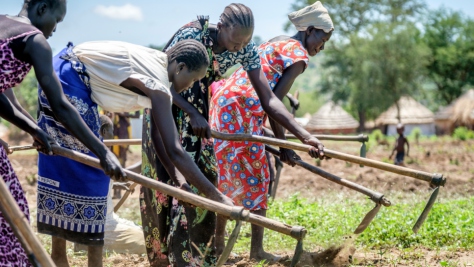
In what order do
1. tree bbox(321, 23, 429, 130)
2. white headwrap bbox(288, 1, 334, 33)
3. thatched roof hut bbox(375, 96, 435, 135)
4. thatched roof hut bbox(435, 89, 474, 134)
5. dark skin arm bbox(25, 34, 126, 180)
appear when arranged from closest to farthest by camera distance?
dark skin arm bbox(25, 34, 126, 180)
white headwrap bbox(288, 1, 334, 33)
thatched roof hut bbox(435, 89, 474, 134)
tree bbox(321, 23, 429, 130)
thatched roof hut bbox(375, 96, 435, 135)

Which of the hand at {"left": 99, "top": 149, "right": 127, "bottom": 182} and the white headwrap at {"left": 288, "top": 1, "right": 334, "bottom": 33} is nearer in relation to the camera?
the hand at {"left": 99, "top": 149, "right": 127, "bottom": 182}

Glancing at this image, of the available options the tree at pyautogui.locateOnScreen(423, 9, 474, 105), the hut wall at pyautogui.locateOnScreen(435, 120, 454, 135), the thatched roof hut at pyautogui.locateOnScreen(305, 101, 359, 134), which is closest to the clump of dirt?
the hut wall at pyautogui.locateOnScreen(435, 120, 454, 135)

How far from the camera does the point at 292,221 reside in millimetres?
6234

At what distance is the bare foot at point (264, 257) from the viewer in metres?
4.95

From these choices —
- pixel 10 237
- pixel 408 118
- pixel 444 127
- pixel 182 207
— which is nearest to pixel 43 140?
pixel 10 237

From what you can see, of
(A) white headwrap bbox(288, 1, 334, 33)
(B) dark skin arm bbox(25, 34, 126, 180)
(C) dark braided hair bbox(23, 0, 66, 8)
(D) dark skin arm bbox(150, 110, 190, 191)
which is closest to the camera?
(B) dark skin arm bbox(25, 34, 126, 180)

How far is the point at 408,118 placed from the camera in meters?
34.3

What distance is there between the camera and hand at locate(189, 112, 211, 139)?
155 inches

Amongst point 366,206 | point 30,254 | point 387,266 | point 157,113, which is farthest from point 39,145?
point 366,206

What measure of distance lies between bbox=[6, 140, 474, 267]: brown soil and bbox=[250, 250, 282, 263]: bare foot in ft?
0.18

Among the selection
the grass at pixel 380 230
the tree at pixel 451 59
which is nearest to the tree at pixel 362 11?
the tree at pixel 451 59

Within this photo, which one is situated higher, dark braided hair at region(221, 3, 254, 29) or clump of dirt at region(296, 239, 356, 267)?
dark braided hair at region(221, 3, 254, 29)

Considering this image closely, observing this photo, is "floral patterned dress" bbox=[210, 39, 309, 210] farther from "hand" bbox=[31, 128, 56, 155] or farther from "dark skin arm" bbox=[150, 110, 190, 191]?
"hand" bbox=[31, 128, 56, 155]

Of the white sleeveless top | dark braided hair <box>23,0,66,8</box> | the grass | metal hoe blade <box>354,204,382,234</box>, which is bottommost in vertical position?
the grass
